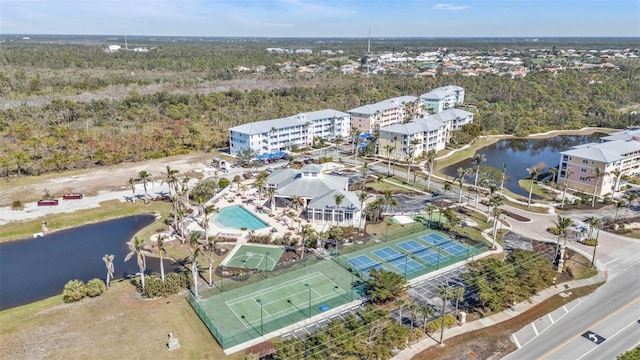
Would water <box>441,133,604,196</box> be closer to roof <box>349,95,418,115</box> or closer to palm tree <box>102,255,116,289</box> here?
roof <box>349,95,418,115</box>

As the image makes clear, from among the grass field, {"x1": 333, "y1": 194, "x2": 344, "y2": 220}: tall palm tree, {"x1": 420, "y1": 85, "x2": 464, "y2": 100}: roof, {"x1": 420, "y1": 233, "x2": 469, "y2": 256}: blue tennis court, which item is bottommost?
the grass field

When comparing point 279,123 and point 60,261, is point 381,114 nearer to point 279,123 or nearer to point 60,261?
point 279,123

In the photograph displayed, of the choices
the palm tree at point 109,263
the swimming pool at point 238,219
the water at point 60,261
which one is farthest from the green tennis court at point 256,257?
the palm tree at point 109,263

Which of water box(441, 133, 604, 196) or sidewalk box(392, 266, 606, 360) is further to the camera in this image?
water box(441, 133, 604, 196)

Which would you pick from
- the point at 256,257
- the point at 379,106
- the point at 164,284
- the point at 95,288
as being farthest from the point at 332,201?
the point at 379,106

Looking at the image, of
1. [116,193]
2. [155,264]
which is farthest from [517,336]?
[116,193]

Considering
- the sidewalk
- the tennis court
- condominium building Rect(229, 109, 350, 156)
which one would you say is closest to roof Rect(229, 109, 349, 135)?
condominium building Rect(229, 109, 350, 156)
